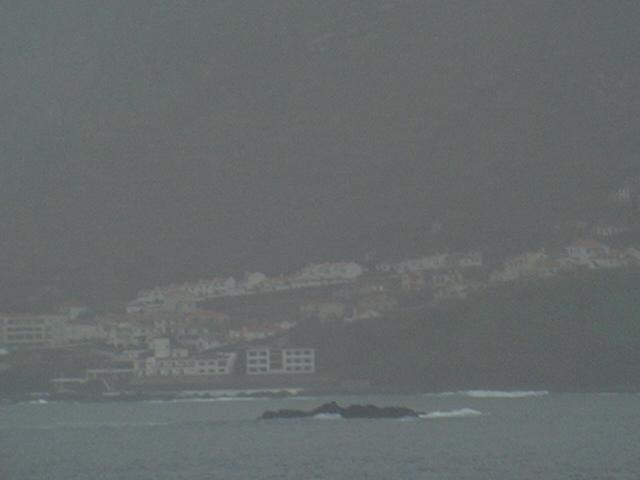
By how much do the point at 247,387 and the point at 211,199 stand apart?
2767 centimetres

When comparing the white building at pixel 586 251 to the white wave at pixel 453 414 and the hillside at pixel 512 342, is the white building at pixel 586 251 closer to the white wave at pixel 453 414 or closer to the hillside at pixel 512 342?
the hillside at pixel 512 342

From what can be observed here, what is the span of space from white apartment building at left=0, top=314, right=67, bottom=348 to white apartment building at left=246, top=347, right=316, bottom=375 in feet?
29.8

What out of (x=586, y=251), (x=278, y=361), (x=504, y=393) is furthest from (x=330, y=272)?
(x=504, y=393)

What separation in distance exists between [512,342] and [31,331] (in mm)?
18944

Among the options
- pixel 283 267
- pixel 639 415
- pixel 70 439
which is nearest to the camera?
pixel 70 439

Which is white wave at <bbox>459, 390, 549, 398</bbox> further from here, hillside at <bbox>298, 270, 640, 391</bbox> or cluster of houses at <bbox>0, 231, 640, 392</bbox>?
cluster of houses at <bbox>0, 231, 640, 392</bbox>

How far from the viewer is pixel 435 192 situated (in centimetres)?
10388

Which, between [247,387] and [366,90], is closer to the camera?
[247,387]

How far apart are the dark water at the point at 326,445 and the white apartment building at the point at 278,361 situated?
1309 cm

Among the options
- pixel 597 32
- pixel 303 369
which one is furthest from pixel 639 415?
pixel 597 32

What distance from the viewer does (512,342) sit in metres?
84.5

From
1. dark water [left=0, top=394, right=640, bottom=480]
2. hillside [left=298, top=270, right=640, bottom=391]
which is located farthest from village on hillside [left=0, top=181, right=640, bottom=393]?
dark water [left=0, top=394, right=640, bottom=480]

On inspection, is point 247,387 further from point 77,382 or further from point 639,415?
point 639,415

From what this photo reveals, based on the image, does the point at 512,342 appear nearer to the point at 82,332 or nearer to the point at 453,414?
the point at 82,332
